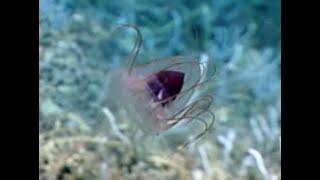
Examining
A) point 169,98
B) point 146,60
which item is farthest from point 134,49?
point 169,98

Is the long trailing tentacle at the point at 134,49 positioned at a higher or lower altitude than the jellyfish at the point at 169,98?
higher

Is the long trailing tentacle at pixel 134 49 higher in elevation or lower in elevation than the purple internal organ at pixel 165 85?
higher

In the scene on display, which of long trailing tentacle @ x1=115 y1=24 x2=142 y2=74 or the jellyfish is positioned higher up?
long trailing tentacle @ x1=115 y1=24 x2=142 y2=74
